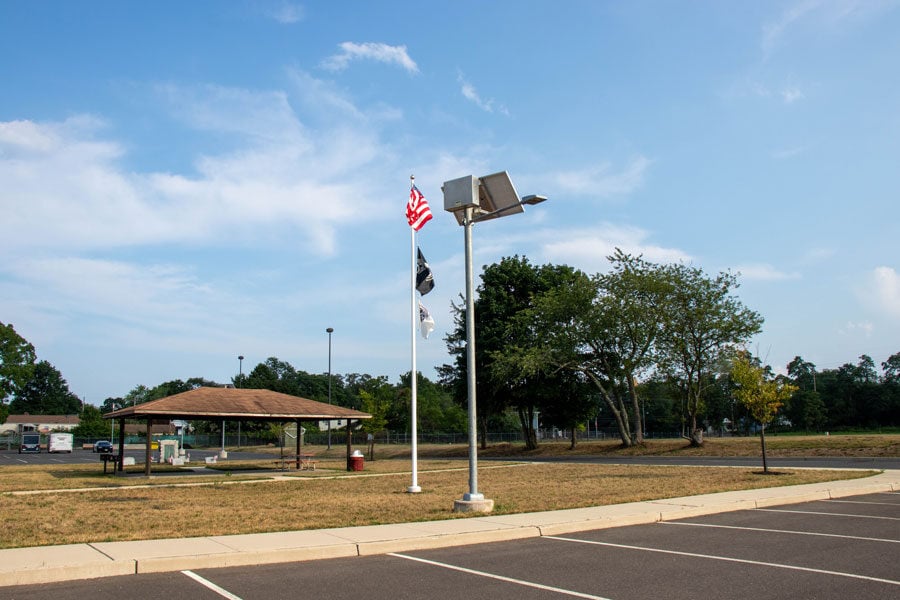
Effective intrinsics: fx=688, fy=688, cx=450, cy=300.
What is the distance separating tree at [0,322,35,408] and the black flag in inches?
3034

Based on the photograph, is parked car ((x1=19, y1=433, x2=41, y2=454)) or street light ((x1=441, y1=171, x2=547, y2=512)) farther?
parked car ((x1=19, y1=433, x2=41, y2=454))

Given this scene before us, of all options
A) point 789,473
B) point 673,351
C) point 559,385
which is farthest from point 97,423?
point 789,473

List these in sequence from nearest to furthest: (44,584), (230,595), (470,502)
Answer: (230,595)
(44,584)
(470,502)

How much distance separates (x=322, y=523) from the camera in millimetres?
11805

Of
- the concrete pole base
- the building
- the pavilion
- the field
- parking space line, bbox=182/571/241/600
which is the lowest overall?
the building

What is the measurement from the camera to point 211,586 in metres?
7.37

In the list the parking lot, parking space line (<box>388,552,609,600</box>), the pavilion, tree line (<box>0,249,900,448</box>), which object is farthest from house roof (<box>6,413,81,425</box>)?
parking space line (<box>388,552,609,600</box>)

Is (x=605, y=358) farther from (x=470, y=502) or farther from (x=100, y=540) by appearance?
(x=100, y=540)

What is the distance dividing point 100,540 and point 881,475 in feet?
68.0

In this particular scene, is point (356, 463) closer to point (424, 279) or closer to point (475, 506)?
point (424, 279)

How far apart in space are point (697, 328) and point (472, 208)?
2937 centimetres

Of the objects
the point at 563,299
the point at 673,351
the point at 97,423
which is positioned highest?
the point at 563,299

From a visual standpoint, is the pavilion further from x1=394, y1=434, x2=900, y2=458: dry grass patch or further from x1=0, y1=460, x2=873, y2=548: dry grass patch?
x1=394, y1=434, x2=900, y2=458: dry grass patch

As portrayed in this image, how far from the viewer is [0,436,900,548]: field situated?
1157 centimetres
